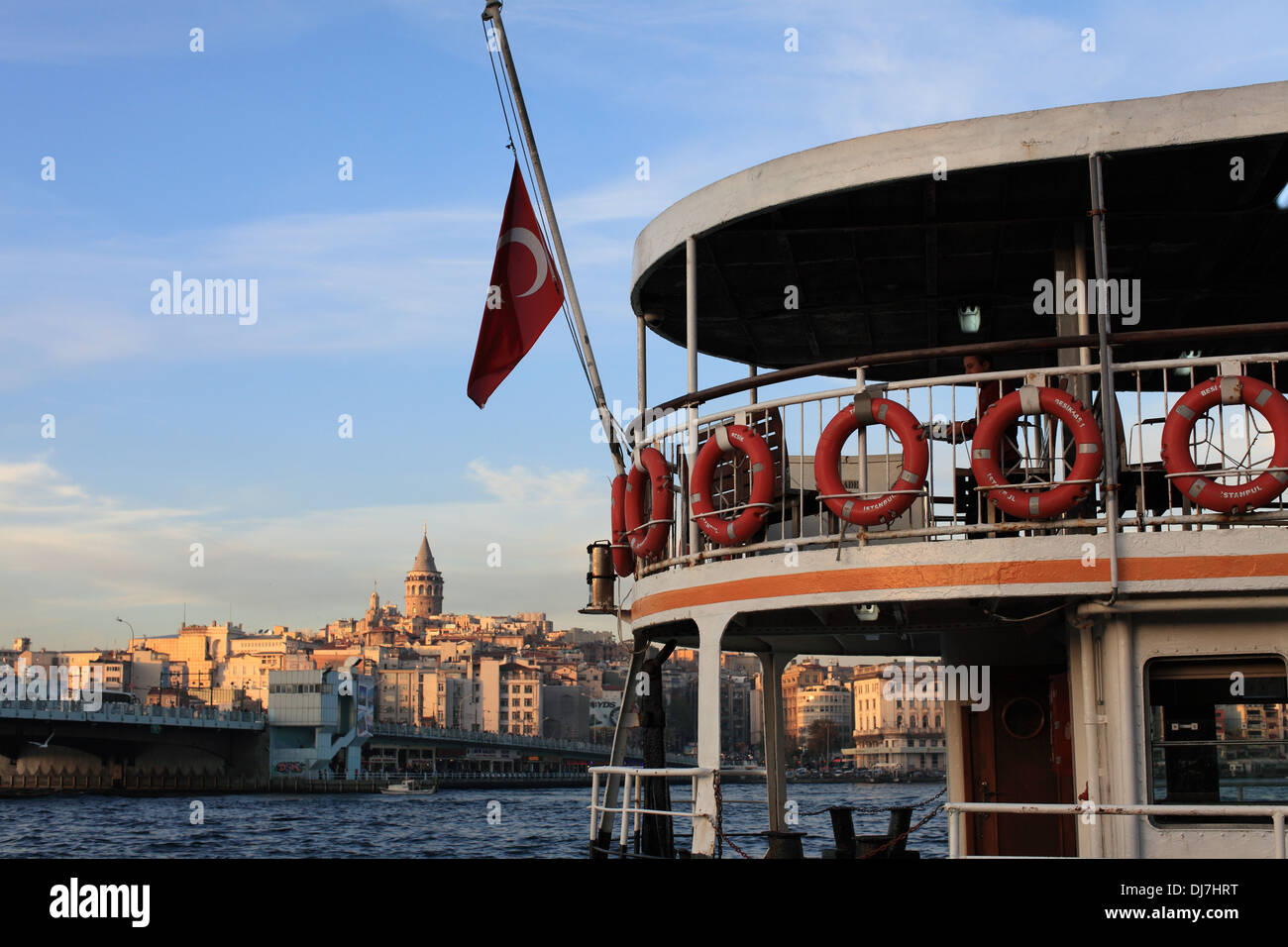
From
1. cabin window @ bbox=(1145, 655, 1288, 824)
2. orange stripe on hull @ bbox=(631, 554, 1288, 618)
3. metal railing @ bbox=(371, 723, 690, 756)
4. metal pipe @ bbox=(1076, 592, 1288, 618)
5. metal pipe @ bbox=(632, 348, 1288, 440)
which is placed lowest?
metal railing @ bbox=(371, 723, 690, 756)

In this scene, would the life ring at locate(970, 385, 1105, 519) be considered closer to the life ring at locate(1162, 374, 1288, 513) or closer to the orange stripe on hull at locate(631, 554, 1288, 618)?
the orange stripe on hull at locate(631, 554, 1288, 618)

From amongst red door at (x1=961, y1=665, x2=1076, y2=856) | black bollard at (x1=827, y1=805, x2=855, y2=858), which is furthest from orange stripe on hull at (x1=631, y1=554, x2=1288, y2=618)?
red door at (x1=961, y1=665, x2=1076, y2=856)

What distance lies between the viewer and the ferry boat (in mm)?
9266

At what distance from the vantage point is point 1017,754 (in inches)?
495

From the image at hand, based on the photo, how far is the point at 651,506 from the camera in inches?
474

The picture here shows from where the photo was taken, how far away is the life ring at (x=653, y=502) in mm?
11523

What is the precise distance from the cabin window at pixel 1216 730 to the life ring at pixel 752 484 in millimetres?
2970

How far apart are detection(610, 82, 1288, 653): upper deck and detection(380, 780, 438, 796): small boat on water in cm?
12492

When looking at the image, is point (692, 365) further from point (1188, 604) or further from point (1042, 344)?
point (1188, 604)

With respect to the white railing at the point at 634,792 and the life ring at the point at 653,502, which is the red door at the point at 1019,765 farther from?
the life ring at the point at 653,502

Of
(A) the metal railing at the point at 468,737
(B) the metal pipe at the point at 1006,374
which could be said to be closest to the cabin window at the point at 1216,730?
(B) the metal pipe at the point at 1006,374
